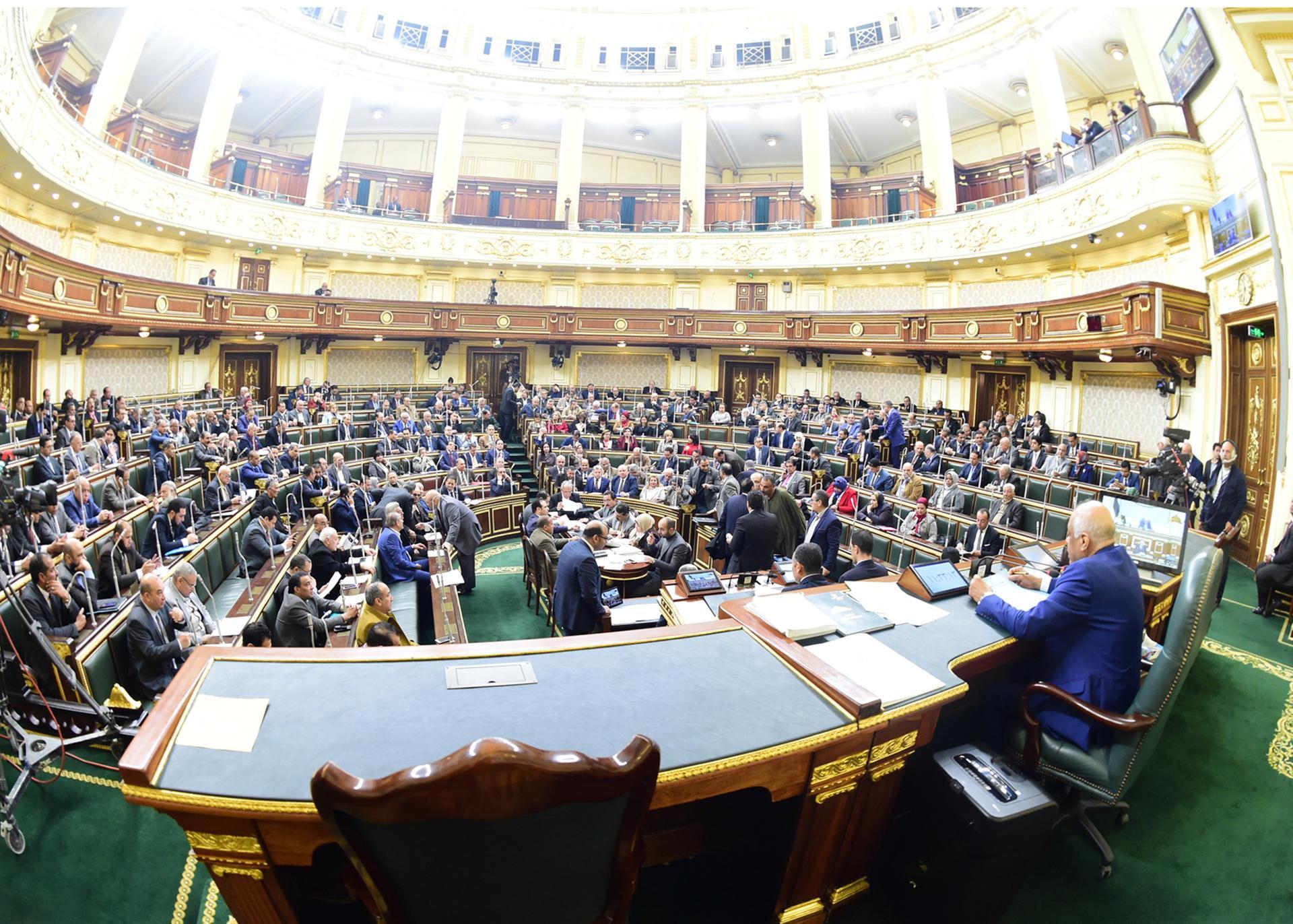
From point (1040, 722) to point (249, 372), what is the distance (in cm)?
2025

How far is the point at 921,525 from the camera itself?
7512 mm

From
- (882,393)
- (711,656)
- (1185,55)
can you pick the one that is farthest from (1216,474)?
(882,393)

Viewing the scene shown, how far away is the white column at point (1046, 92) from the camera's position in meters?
14.5

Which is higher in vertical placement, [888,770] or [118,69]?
[118,69]

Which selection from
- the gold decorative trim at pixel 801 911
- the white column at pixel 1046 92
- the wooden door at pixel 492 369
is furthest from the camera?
the wooden door at pixel 492 369

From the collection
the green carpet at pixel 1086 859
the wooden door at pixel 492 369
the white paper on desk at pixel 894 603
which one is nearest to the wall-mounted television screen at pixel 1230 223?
the green carpet at pixel 1086 859

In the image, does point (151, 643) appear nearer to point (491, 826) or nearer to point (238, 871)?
point (238, 871)

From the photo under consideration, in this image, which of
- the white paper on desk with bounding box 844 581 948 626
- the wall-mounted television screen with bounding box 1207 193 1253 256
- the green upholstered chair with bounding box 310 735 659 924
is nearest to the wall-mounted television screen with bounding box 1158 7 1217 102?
the wall-mounted television screen with bounding box 1207 193 1253 256

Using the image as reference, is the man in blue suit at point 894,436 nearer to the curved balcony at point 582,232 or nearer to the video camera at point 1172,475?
the video camera at point 1172,475

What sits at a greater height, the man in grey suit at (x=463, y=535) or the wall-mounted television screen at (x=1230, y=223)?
the wall-mounted television screen at (x=1230, y=223)

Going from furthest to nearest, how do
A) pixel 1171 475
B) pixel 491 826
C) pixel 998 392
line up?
pixel 998 392 → pixel 1171 475 → pixel 491 826

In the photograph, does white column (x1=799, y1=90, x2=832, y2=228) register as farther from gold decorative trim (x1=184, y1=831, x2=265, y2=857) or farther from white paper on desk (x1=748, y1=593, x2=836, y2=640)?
gold decorative trim (x1=184, y1=831, x2=265, y2=857)

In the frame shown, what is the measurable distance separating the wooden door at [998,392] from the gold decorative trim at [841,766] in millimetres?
14978

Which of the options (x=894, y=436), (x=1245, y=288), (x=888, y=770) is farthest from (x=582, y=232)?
(x=888, y=770)
